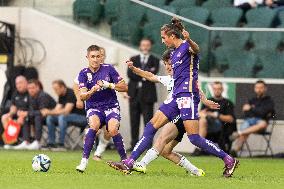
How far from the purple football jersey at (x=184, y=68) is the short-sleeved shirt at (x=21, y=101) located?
9.97m

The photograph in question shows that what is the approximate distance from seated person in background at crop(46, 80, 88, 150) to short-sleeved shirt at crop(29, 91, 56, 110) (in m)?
0.24

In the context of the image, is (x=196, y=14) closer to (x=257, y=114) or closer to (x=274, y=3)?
(x=274, y=3)

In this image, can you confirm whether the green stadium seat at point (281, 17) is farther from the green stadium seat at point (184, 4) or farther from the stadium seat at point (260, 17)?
Result: the green stadium seat at point (184, 4)

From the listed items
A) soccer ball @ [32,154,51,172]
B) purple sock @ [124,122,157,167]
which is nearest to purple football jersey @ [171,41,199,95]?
purple sock @ [124,122,157,167]

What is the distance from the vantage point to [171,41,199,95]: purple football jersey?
14523 millimetres

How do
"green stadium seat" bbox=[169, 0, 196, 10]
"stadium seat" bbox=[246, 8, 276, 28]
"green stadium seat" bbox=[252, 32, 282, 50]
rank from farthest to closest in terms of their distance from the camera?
1. "green stadium seat" bbox=[169, 0, 196, 10]
2. "stadium seat" bbox=[246, 8, 276, 28]
3. "green stadium seat" bbox=[252, 32, 282, 50]

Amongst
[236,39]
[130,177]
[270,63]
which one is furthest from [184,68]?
[236,39]

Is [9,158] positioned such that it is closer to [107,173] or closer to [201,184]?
[107,173]

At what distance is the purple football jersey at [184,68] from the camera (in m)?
14.5

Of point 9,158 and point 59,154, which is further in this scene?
point 59,154

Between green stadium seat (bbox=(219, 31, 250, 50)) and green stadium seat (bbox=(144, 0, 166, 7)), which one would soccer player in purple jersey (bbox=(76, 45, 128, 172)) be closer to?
green stadium seat (bbox=(219, 31, 250, 50))

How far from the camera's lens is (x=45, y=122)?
2397 centimetres

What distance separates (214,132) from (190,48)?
25.7 ft

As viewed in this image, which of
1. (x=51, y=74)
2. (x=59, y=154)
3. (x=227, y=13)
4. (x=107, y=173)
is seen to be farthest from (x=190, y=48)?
(x=51, y=74)
